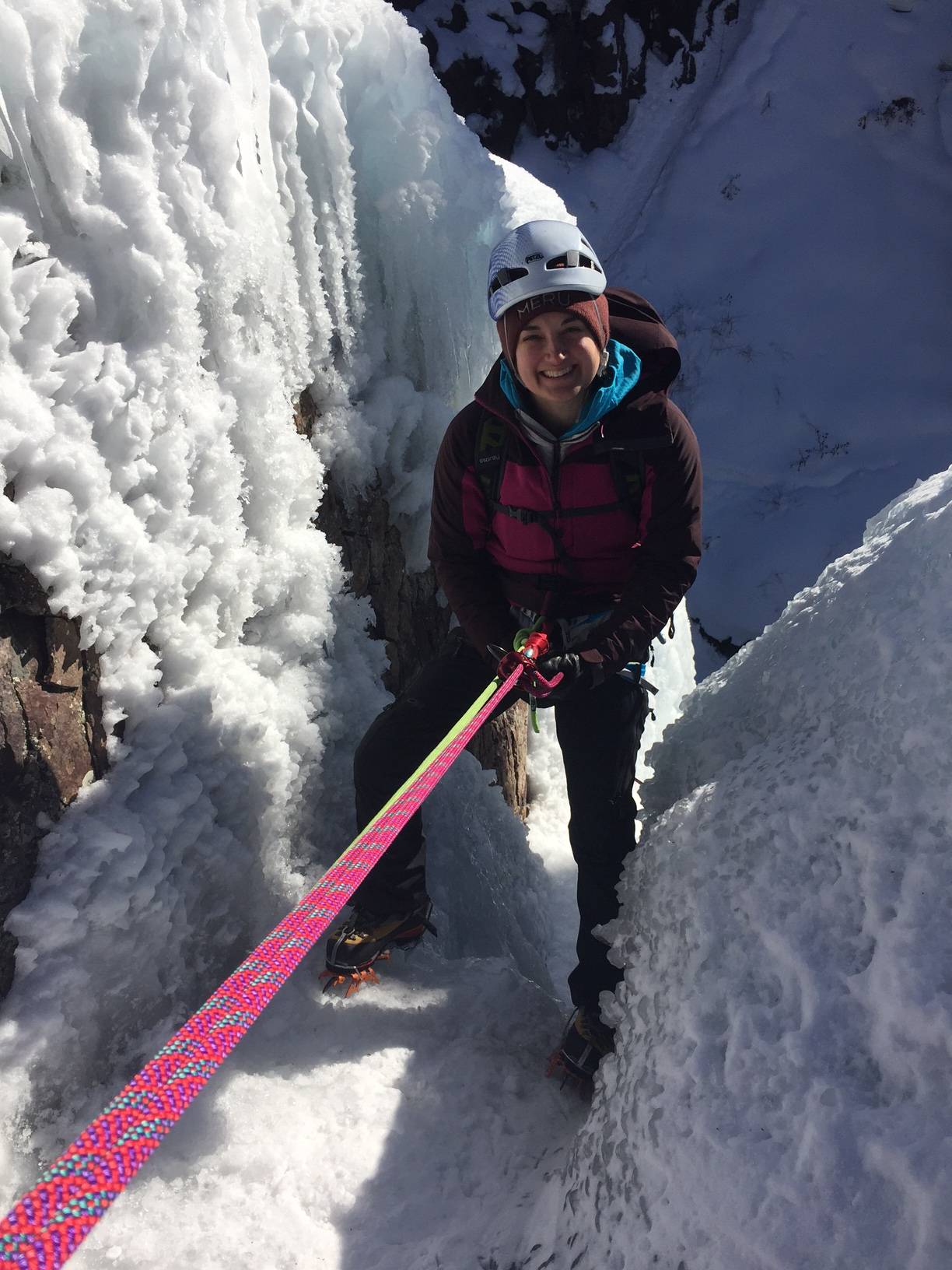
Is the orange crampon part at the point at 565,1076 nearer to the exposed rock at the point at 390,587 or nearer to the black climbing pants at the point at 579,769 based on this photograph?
the black climbing pants at the point at 579,769

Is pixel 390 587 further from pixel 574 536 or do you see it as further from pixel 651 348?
pixel 651 348

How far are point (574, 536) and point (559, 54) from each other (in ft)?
42.5

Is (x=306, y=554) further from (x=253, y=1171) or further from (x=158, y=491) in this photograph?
(x=253, y=1171)

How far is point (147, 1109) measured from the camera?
2.60 feet

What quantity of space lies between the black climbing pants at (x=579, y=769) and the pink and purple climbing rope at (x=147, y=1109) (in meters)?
0.72

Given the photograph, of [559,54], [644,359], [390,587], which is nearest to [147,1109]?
[644,359]

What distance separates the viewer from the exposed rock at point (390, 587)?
2.47 meters

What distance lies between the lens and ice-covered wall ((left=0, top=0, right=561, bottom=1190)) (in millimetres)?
1536

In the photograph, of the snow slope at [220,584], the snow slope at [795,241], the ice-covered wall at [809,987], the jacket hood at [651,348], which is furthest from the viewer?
the snow slope at [795,241]

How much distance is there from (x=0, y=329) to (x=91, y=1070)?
1.28 meters

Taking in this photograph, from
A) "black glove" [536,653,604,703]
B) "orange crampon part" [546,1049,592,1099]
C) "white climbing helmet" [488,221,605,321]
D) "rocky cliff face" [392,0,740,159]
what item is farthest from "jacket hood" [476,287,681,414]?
"rocky cliff face" [392,0,740,159]

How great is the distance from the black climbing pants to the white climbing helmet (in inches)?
30.2

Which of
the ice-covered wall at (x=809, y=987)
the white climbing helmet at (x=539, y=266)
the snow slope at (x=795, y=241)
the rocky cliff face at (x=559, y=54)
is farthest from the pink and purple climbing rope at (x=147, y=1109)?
the rocky cliff face at (x=559, y=54)

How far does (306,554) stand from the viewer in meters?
2.21
